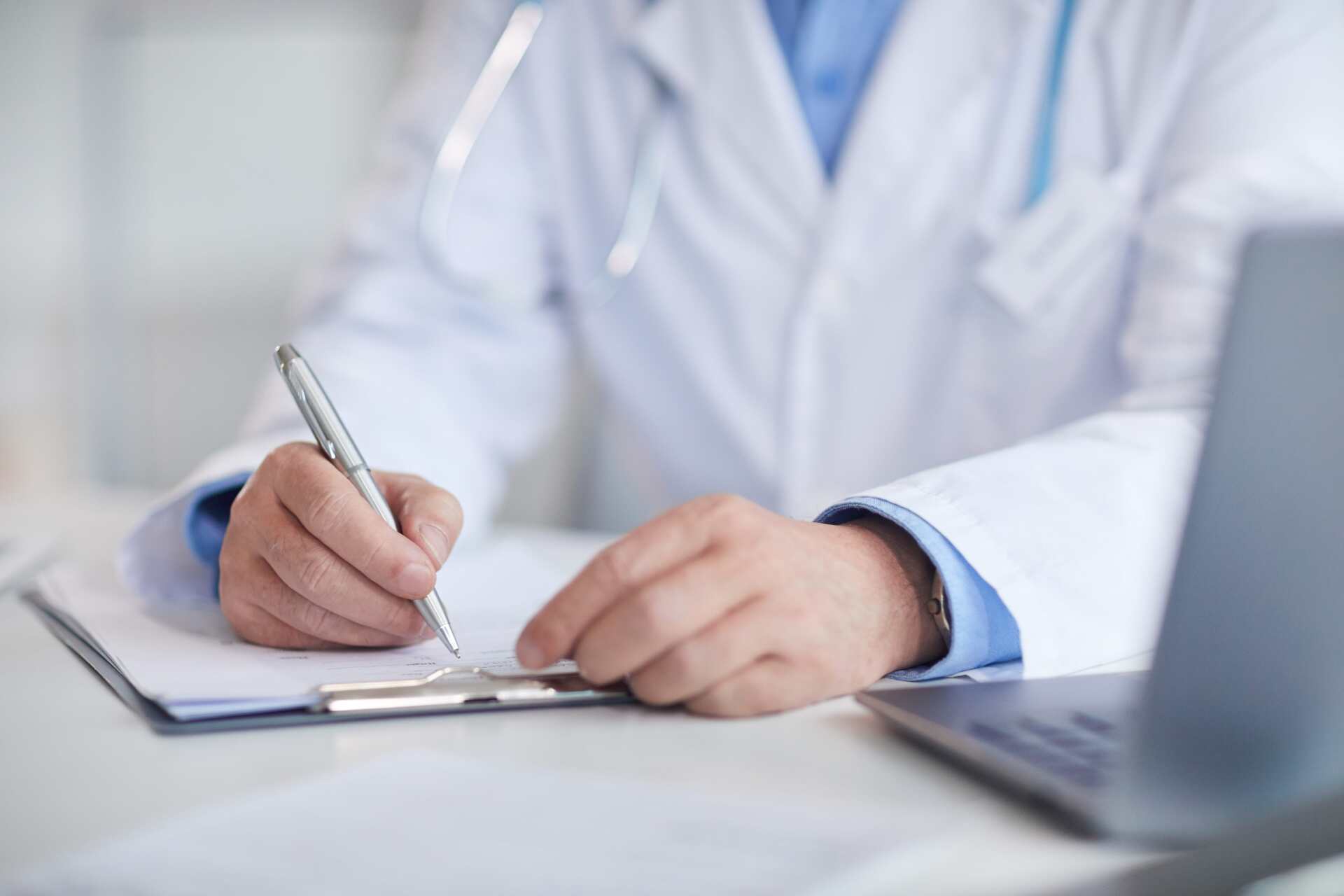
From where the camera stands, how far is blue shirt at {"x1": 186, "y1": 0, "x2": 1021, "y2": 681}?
0.49 m

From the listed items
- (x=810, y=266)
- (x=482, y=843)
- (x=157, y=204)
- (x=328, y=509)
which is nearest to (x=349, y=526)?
(x=328, y=509)

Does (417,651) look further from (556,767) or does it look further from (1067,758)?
(1067,758)

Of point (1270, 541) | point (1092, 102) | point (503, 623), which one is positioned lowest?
point (503, 623)

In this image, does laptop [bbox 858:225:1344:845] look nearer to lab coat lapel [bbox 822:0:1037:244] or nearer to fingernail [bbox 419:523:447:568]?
fingernail [bbox 419:523:447:568]

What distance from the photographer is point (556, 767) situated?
37 centimetres

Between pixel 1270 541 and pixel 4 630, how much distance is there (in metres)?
0.62

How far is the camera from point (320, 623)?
0.52 meters

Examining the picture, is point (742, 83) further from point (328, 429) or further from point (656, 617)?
point (656, 617)

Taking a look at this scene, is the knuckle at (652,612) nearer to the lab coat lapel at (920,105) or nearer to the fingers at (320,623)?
the fingers at (320,623)

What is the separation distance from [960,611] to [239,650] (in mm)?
342

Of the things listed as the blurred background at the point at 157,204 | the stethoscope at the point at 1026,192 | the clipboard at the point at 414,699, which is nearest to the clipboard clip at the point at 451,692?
the clipboard at the point at 414,699

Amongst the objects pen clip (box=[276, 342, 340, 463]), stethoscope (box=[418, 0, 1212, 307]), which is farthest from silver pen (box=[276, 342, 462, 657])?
stethoscope (box=[418, 0, 1212, 307])

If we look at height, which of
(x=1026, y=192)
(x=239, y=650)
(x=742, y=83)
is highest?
(x=742, y=83)

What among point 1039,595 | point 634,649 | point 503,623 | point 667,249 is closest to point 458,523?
point 503,623
